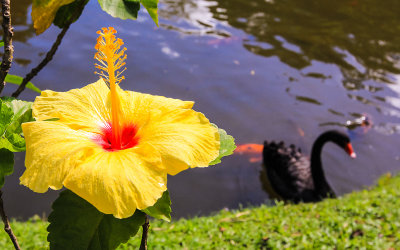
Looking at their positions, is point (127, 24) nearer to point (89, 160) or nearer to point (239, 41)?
point (239, 41)

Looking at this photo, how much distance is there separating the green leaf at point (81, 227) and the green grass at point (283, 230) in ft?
5.98

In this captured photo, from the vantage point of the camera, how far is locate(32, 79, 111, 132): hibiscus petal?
0.93 meters

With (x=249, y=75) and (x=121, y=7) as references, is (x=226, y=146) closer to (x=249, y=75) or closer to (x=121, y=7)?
(x=121, y=7)

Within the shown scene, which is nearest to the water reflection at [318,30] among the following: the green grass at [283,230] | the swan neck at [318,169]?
the swan neck at [318,169]

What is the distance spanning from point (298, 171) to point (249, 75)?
2.62 m

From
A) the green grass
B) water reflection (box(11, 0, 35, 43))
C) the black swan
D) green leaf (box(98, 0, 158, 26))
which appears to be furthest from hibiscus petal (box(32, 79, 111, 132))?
water reflection (box(11, 0, 35, 43))

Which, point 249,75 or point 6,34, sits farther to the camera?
point 249,75

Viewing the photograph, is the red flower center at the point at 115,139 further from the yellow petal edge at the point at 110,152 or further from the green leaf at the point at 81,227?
the green leaf at the point at 81,227

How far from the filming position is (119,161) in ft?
2.68

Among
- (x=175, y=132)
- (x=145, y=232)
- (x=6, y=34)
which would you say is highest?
(x=6, y=34)

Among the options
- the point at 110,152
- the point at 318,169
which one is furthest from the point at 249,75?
the point at 110,152

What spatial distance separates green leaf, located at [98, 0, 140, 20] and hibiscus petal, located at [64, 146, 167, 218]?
33 cm

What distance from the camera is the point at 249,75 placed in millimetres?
→ 7449

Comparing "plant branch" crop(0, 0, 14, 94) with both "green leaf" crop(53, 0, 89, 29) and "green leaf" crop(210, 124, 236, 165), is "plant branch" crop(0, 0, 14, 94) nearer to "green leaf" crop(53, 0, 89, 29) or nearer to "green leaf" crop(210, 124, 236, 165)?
"green leaf" crop(53, 0, 89, 29)
